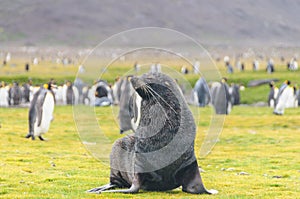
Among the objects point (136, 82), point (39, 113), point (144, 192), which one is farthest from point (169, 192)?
point (39, 113)

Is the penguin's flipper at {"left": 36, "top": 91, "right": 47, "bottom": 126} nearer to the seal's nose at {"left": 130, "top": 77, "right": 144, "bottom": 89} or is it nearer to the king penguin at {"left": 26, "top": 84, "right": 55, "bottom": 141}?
the king penguin at {"left": 26, "top": 84, "right": 55, "bottom": 141}

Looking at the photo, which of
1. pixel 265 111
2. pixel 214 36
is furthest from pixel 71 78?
pixel 214 36

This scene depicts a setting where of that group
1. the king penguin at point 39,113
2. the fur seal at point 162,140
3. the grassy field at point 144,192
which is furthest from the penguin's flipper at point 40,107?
the fur seal at point 162,140

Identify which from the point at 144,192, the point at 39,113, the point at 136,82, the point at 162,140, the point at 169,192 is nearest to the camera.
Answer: the point at 136,82

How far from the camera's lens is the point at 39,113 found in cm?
1931

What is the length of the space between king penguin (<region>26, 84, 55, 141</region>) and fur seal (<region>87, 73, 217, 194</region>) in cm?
1075

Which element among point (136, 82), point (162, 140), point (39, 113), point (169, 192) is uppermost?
point (136, 82)

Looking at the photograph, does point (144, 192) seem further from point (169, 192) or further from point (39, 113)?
point (39, 113)

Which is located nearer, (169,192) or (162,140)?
(162,140)

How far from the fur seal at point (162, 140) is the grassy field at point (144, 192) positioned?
0.21 metres

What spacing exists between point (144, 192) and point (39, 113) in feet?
35.4

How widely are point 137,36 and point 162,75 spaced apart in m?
0.59

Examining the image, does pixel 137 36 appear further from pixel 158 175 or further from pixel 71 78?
pixel 71 78

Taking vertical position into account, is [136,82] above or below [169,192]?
above
